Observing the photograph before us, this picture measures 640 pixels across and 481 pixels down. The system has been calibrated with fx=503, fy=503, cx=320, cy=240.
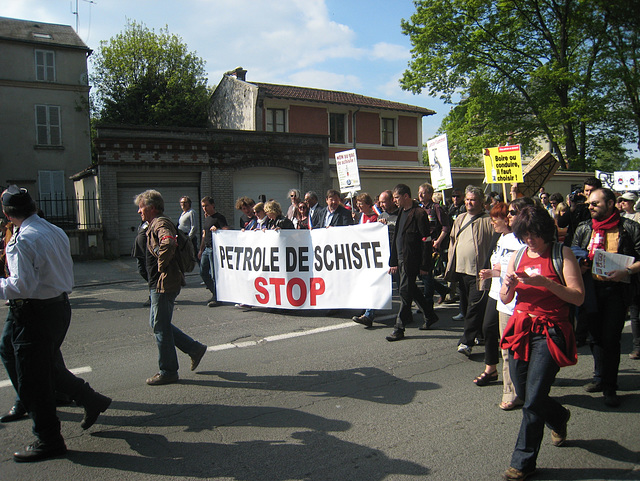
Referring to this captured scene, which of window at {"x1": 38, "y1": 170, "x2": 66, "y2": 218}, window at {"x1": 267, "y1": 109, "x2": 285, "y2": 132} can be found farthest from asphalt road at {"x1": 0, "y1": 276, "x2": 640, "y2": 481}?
window at {"x1": 38, "y1": 170, "x2": 66, "y2": 218}

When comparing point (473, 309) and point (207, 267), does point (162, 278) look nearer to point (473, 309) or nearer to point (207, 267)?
point (473, 309)

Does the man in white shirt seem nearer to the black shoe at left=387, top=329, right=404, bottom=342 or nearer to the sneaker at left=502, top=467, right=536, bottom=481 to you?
the sneaker at left=502, top=467, right=536, bottom=481

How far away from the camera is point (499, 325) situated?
456 cm

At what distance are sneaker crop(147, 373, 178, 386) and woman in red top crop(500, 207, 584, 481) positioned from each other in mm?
3197

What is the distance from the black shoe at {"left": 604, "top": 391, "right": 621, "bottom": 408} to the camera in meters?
4.30

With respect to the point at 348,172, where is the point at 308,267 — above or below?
below

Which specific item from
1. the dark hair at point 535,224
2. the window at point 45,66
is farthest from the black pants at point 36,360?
the window at point 45,66

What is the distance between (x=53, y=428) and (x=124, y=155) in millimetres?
14996

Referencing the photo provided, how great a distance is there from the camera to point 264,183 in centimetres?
2025

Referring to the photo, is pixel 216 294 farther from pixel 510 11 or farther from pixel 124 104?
pixel 124 104

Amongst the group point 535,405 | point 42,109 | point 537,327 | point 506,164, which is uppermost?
point 42,109

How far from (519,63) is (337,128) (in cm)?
1073

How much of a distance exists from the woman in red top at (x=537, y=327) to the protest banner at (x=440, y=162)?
6999 millimetres

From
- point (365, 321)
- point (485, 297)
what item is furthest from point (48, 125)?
point (485, 297)
